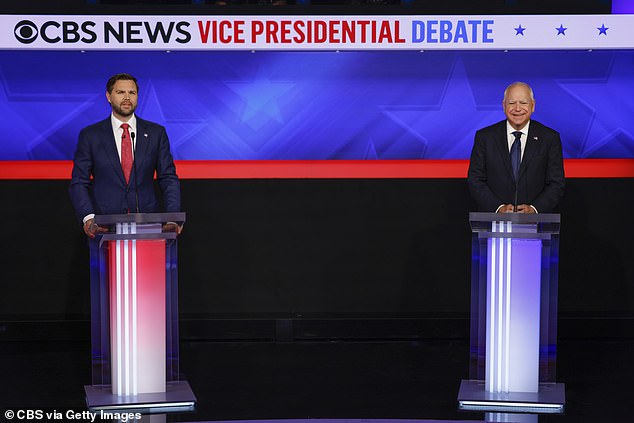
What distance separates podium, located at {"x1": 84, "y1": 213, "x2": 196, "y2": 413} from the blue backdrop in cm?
243

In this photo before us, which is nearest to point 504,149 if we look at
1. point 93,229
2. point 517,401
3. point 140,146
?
point 517,401

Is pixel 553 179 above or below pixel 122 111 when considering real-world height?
below

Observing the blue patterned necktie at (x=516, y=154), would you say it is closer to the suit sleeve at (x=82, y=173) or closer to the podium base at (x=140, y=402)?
the podium base at (x=140, y=402)

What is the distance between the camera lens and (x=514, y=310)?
4.01 m

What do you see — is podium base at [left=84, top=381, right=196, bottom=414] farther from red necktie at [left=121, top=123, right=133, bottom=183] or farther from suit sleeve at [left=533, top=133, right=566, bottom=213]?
suit sleeve at [left=533, top=133, right=566, bottom=213]

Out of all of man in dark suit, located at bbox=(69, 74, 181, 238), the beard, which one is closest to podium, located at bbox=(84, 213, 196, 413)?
man in dark suit, located at bbox=(69, 74, 181, 238)

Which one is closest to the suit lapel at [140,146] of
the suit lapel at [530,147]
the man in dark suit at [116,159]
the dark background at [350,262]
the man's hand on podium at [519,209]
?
the man in dark suit at [116,159]

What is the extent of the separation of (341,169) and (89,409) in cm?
236

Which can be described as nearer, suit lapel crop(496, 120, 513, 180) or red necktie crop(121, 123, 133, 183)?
red necktie crop(121, 123, 133, 183)

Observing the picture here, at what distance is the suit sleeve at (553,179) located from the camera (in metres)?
4.38

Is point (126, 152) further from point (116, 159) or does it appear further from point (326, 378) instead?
point (326, 378)

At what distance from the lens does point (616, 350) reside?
5.22m

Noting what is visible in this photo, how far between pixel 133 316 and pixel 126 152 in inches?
30.4

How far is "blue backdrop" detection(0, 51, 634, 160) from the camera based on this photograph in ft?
20.6
